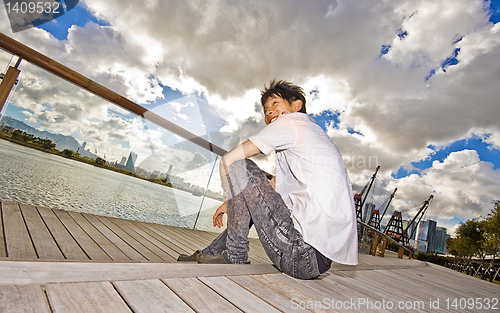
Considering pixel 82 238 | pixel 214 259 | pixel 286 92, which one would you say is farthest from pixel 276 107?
pixel 82 238

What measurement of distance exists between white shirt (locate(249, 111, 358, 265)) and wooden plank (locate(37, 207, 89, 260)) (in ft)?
3.81

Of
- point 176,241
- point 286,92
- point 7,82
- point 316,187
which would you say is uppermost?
point 286,92

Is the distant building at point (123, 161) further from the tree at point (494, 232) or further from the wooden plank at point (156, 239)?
the tree at point (494, 232)

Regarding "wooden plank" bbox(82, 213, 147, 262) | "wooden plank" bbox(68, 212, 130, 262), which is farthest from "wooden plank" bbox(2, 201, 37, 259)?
"wooden plank" bbox(82, 213, 147, 262)

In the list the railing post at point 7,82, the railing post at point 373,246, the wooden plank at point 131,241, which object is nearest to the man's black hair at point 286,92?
the wooden plank at point 131,241

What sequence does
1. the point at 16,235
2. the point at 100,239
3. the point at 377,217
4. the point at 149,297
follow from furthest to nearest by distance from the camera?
the point at 377,217 → the point at 100,239 → the point at 16,235 → the point at 149,297

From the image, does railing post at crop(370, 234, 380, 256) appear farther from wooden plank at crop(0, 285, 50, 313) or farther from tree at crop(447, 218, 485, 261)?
tree at crop(447, 218, 485, 261)

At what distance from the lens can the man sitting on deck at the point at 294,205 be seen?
3.78 feet

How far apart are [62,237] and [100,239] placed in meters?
0.23

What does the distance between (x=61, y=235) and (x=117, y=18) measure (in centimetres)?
3688

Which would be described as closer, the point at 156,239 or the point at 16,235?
the point at 16,235

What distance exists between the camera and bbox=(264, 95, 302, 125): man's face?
1.77 metres

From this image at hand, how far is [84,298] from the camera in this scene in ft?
1.94

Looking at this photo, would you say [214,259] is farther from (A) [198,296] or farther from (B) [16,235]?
(B) [16,235]
